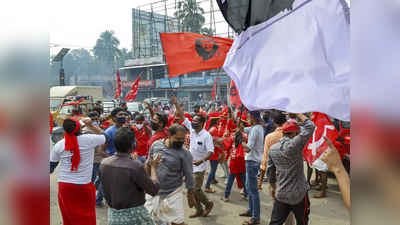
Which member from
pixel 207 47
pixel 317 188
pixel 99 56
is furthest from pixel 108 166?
pixel 99 56

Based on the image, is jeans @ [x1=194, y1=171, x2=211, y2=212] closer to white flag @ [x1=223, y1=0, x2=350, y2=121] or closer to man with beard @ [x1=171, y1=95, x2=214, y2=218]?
man with beard @ [x1=171, y1=95, x2=214, y2=218]

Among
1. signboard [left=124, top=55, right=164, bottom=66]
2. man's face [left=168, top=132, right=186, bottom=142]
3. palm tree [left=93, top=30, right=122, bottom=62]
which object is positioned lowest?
man's face [left=168, top=132, right=186, bottom=142]

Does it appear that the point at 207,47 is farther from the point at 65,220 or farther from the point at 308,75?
the point at 65,220

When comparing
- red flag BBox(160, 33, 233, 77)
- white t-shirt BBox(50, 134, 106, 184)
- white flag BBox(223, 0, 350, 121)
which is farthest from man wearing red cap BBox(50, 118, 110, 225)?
white flag BBox(223, 0, 350, 121)

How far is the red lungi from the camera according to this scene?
3.79 meters

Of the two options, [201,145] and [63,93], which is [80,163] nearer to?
[201,145]

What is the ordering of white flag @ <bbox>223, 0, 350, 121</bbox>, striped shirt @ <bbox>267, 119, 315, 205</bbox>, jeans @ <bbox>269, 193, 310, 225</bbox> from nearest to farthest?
white flag @ <bbox>223, 0, 350, 121</bbox>
striped shirt @ <bbox>267, 119, 315, 205</bbox>
jeans @ <bbox>269, 193, 310, 225</bbox>

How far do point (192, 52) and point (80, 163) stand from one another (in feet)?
8.71

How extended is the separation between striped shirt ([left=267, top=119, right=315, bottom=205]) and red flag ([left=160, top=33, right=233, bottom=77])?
209cm

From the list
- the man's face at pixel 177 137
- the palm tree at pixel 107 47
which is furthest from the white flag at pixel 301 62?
the palm tree at pixel 107 47

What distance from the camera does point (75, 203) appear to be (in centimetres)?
383

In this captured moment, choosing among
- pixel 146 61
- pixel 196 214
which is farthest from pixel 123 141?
pixel 146 61
